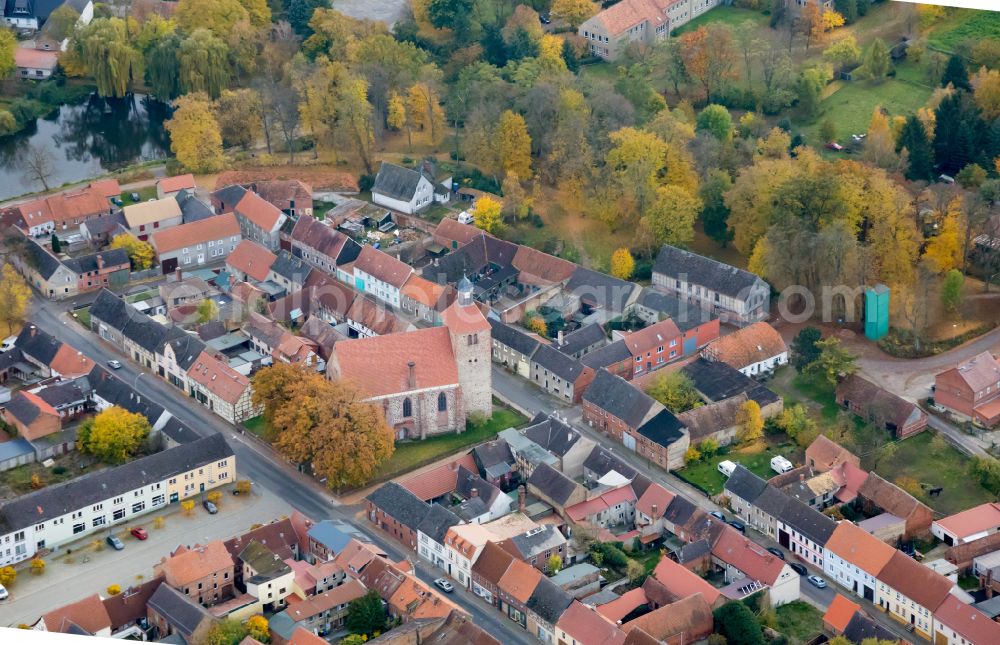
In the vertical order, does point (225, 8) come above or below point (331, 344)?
above

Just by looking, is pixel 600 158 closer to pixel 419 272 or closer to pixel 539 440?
pixel 419 272

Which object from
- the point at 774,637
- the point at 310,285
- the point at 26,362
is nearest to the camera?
the point at 774,637

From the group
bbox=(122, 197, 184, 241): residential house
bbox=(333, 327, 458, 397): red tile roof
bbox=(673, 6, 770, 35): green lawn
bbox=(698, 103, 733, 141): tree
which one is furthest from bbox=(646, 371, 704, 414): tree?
bbox=(673, 6, 770, 35): green lawn

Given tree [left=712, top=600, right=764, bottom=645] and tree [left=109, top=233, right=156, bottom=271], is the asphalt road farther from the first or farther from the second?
tree [left=712, top=600, right=764, bottom=645]

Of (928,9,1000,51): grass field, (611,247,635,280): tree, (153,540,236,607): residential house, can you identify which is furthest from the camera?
(928,9,1000,51): grass field

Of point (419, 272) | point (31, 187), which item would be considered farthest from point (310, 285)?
point (31, 187)

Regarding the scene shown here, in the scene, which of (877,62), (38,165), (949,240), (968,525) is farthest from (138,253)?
(968,525)
